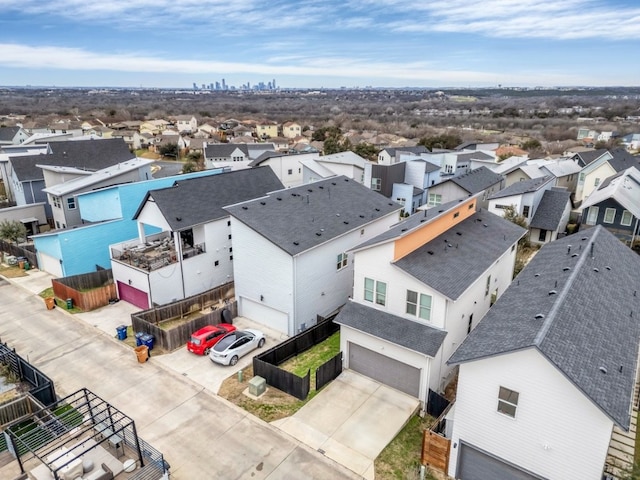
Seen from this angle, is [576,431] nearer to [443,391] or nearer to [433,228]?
[443,391]

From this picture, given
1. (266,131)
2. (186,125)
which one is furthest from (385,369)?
(186,125)

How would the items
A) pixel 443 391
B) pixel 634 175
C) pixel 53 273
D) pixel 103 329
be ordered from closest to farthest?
pixel 443 391, pixel 103 329, pixel 53 273, pixel 634 175

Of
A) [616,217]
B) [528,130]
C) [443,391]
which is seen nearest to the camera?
[443,391]

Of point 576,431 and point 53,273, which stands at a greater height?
point 576,431

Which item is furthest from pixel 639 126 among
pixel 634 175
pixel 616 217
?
pixel 616 217

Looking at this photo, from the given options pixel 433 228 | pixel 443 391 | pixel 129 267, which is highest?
pixel 433 228

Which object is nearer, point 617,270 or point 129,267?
point 617,270

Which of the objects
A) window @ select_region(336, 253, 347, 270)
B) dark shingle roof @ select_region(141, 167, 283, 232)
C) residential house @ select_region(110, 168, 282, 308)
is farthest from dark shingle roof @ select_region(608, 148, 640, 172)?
residential house @ select_region(110, 168, 282, 308)

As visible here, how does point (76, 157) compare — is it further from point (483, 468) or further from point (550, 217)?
point (550, 217)
